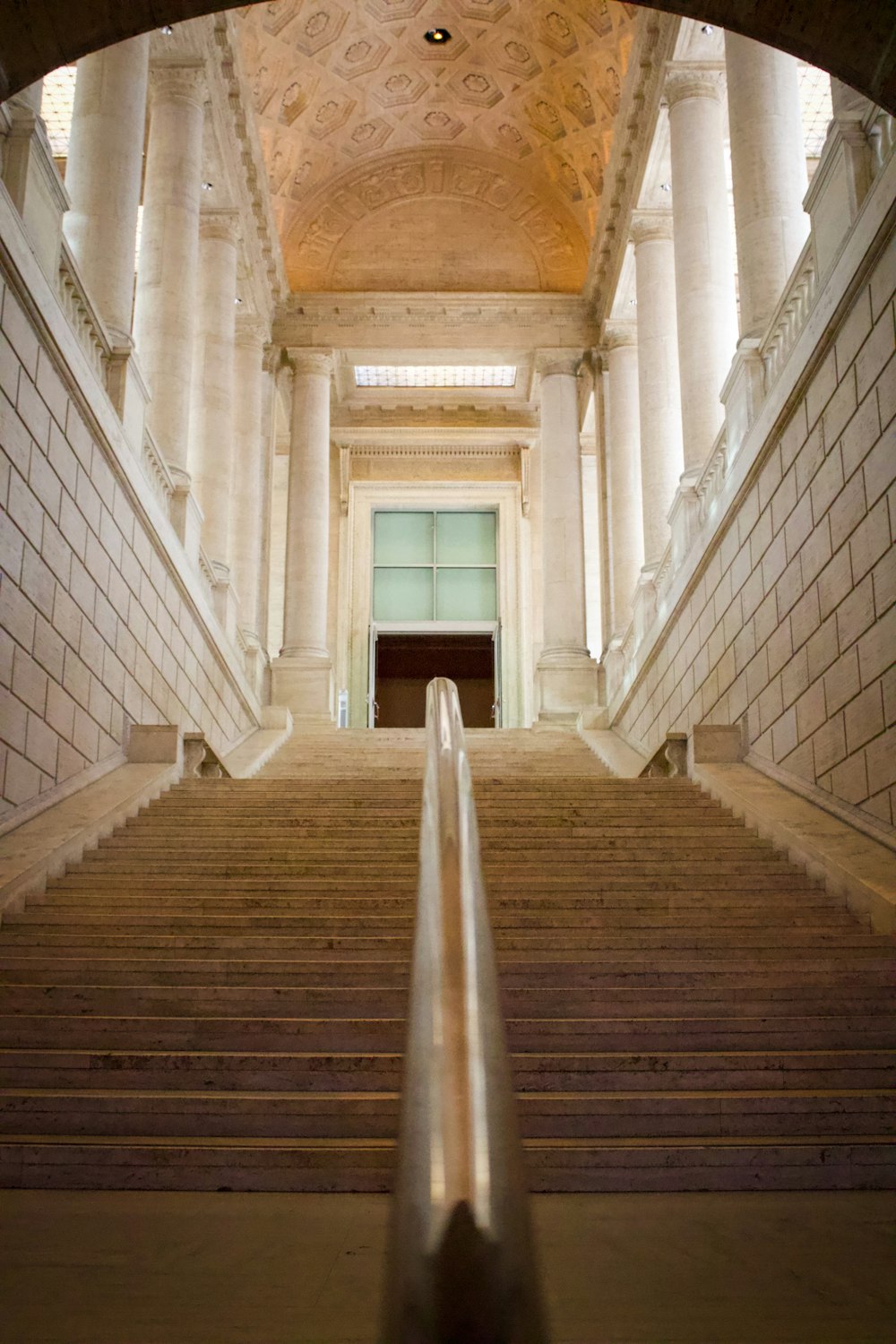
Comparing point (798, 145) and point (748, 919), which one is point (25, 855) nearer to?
point (748, 919)

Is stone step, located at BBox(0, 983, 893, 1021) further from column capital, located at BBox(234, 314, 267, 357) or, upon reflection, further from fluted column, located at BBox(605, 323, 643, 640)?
column capital, located at BBox(234, 314, 267, 357)

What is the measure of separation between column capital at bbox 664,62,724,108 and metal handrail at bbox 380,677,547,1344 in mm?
14604

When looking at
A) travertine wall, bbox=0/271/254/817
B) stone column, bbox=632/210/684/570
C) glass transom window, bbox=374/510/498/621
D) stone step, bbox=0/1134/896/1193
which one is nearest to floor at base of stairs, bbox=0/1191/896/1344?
stone step, bbox=0/1134/896/1193

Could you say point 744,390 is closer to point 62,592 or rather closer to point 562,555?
point 62,592

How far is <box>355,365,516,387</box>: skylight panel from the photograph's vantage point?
911 inches

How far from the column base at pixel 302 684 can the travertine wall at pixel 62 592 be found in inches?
279

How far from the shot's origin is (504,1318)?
1.28 m

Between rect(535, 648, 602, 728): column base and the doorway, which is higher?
the doorway

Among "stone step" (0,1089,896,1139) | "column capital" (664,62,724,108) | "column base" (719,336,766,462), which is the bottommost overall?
"stone step" (0,1089,896,1139)

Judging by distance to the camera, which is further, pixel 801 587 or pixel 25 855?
pixel 801 587

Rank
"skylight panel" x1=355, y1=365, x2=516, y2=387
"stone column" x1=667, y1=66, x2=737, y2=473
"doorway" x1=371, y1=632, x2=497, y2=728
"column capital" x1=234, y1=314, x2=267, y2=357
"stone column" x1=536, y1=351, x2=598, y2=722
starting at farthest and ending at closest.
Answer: "doorway" x1=371, y1=632, x2=497, y2=728
"skylight panel" x1=355, y1=365, x2=516, y2=387
"stone column" x1=536, y1=351, x2=598, y2=722
"column capital" x1=234, y1=314, x2=267, y2=357
"stone column" x1=667, y1=66, x2=737, y2=473

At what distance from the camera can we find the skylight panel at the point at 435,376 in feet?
75.9

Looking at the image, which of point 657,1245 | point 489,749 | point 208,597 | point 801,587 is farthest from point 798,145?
point 657,1245

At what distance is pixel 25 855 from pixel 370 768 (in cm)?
584
